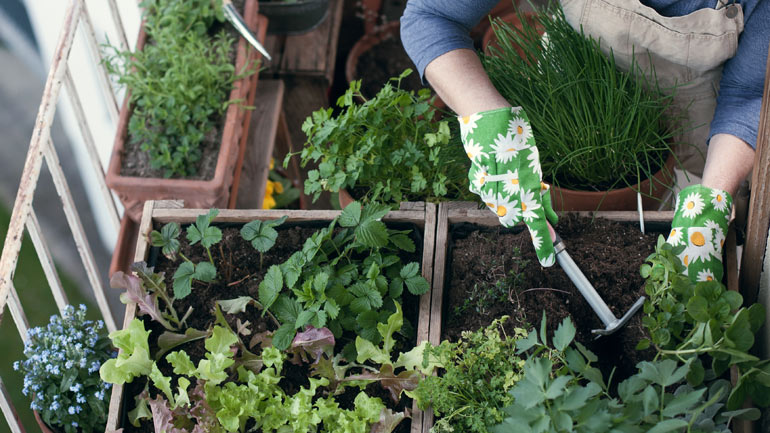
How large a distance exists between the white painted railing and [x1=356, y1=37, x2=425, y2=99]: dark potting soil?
82cm

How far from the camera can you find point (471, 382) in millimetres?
1062

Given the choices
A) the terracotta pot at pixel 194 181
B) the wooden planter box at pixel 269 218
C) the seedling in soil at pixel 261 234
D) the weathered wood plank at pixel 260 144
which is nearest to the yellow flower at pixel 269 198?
the weathered wood plank at pixel 260 144

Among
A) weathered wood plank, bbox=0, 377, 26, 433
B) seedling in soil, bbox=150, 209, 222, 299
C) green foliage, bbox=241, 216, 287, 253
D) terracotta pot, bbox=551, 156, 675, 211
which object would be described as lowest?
weathered wood plank, bbox=0, 377, 26, 433

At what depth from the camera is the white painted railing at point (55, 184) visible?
1270mm

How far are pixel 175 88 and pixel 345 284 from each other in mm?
818

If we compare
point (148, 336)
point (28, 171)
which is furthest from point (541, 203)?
point (28, 171)

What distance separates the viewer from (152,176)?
1.73 m

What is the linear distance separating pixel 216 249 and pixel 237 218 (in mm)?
72

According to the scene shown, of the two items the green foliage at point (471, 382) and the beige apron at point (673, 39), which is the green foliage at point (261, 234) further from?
the beige apron at point (673, 39)

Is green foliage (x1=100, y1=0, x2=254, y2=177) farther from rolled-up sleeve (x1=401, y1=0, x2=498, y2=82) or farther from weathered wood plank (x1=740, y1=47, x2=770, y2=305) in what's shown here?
weathered wood plank (x1=740, y1=47, x2=770, y2=305)

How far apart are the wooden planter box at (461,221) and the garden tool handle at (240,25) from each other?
823mm

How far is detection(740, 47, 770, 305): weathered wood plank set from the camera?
3.35 feet

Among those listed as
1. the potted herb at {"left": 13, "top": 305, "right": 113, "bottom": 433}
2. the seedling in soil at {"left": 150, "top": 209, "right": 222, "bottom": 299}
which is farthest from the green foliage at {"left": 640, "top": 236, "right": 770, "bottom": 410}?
the potted herb at {"left": 13, "top": 305, "right": 113, "bottom": 433}

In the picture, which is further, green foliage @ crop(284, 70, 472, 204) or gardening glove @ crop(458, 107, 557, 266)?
green foliage @ crop(284, 70, 472, 204)
